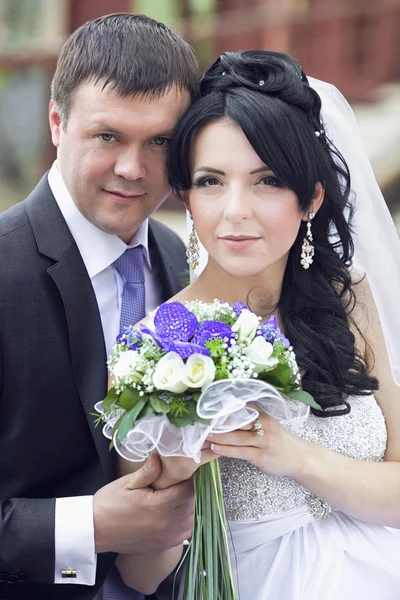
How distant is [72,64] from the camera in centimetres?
311

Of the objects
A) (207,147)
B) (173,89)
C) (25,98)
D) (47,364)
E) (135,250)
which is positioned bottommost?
(47,364)

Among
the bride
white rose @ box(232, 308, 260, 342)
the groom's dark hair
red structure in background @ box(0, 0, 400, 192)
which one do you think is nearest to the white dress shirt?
the bride

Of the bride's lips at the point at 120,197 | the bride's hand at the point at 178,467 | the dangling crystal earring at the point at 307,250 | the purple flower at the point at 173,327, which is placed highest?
the bride's lips at the point at 120,197

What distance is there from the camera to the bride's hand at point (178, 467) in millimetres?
2562

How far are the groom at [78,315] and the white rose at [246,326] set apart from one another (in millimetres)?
604

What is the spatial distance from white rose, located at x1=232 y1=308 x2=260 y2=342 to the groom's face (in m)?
0.79

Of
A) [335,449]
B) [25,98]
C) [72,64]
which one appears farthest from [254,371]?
[25,98]

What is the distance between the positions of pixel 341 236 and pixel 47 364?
1143mm

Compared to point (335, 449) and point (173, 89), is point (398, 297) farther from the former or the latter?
point (173, 89)

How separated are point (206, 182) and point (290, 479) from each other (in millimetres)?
1012

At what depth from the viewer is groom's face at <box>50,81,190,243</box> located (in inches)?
118

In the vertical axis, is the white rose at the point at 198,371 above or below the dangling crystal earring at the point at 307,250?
below

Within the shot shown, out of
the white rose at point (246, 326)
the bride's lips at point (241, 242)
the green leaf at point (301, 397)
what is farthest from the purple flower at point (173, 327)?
the bride's lips at point (241, 242)

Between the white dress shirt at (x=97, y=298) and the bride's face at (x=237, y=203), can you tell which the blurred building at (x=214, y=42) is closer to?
the white dress shirt at (x=97, y=298)
